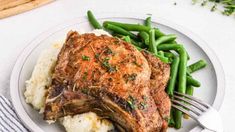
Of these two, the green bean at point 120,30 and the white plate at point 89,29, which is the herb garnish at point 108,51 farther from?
the green bean at point 120,30

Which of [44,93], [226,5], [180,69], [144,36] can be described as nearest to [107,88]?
[44,93]

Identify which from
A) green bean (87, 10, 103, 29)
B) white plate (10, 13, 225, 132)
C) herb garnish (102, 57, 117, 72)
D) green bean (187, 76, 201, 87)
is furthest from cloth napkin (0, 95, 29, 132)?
green bean (187, 76, 201, 87)

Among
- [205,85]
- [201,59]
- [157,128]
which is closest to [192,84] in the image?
[205,85]

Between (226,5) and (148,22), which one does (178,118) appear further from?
(226,5)

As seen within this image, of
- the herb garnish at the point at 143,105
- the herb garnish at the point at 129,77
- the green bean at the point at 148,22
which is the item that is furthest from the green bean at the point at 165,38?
the herb garnish at the point at 143,105

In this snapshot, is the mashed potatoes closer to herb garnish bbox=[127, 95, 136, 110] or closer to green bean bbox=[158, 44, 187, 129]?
herb garnish bbox=[127, 95, 136, 110]

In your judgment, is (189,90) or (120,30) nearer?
(189,90)

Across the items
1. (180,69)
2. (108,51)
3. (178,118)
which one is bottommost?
(178,118)
